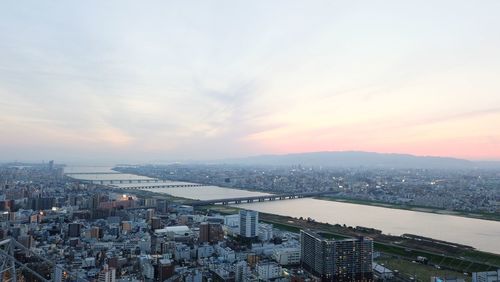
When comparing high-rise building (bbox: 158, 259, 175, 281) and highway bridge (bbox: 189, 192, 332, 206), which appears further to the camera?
highway bridge (bbox: 189, 192, 332, 206)

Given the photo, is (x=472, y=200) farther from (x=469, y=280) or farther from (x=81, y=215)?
(x=81, y=215)

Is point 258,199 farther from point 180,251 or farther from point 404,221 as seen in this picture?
point 180,251

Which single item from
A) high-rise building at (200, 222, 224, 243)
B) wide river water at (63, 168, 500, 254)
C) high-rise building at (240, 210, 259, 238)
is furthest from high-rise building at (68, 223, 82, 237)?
wide river water at (63, 168, 500, 254)

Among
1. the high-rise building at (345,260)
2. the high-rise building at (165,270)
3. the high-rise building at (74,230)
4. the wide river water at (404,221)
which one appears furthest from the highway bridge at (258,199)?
the high-rise building at (345,260)

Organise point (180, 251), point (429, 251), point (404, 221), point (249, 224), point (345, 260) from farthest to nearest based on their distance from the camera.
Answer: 1. point (404, 221)
2. point (249, 224)
3. point (429, 251)
4. point (180, 251)
5. point (345, 260)

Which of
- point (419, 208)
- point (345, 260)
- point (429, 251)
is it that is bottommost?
point (429, 251)

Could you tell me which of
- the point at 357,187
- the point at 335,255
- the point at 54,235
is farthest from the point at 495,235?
the point at 357,187

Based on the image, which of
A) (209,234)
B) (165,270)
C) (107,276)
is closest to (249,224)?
(209,234)

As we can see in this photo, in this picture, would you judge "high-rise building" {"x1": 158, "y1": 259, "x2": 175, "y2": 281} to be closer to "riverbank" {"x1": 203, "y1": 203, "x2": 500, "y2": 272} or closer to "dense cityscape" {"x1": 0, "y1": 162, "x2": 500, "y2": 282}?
"dense cityscape" {"x1": 0, "y1": 162, "x2": 500, "y2": 282}
